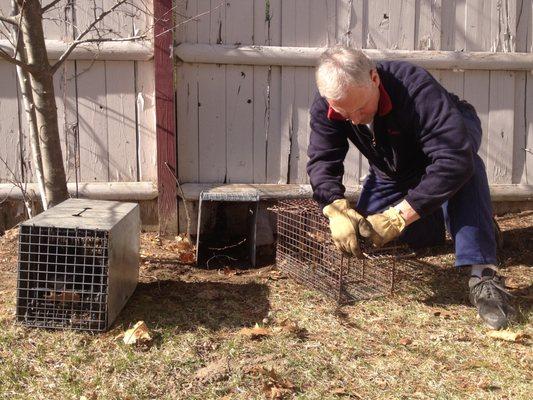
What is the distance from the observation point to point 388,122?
3252 millimetres

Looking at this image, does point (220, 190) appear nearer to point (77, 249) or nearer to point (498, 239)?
point (77, 249)

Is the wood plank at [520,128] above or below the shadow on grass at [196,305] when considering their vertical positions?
above

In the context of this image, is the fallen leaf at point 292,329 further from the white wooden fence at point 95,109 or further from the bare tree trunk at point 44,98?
the white wooden fence at point 95,109

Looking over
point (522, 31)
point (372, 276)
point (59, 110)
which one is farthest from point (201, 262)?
point (522, 31)

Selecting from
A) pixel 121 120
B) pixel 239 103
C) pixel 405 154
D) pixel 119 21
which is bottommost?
pixel 405 154

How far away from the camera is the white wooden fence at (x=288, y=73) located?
4.55m

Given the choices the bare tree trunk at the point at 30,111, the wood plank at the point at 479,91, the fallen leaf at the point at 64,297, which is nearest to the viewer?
the fallen leaf at the point at 64,297

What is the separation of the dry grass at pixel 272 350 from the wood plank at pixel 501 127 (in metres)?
1.36

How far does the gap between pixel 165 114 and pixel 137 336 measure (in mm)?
1955

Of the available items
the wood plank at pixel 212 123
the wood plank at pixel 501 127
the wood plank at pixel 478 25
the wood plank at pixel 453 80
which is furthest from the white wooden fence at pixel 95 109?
the wood plank at pixel 501 127

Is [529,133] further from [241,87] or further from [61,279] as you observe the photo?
[61,279]

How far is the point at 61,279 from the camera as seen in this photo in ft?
10.3

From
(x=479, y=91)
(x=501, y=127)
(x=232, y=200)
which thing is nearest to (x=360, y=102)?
(x=232, y=200)

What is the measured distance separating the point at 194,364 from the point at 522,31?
3.53 meters
